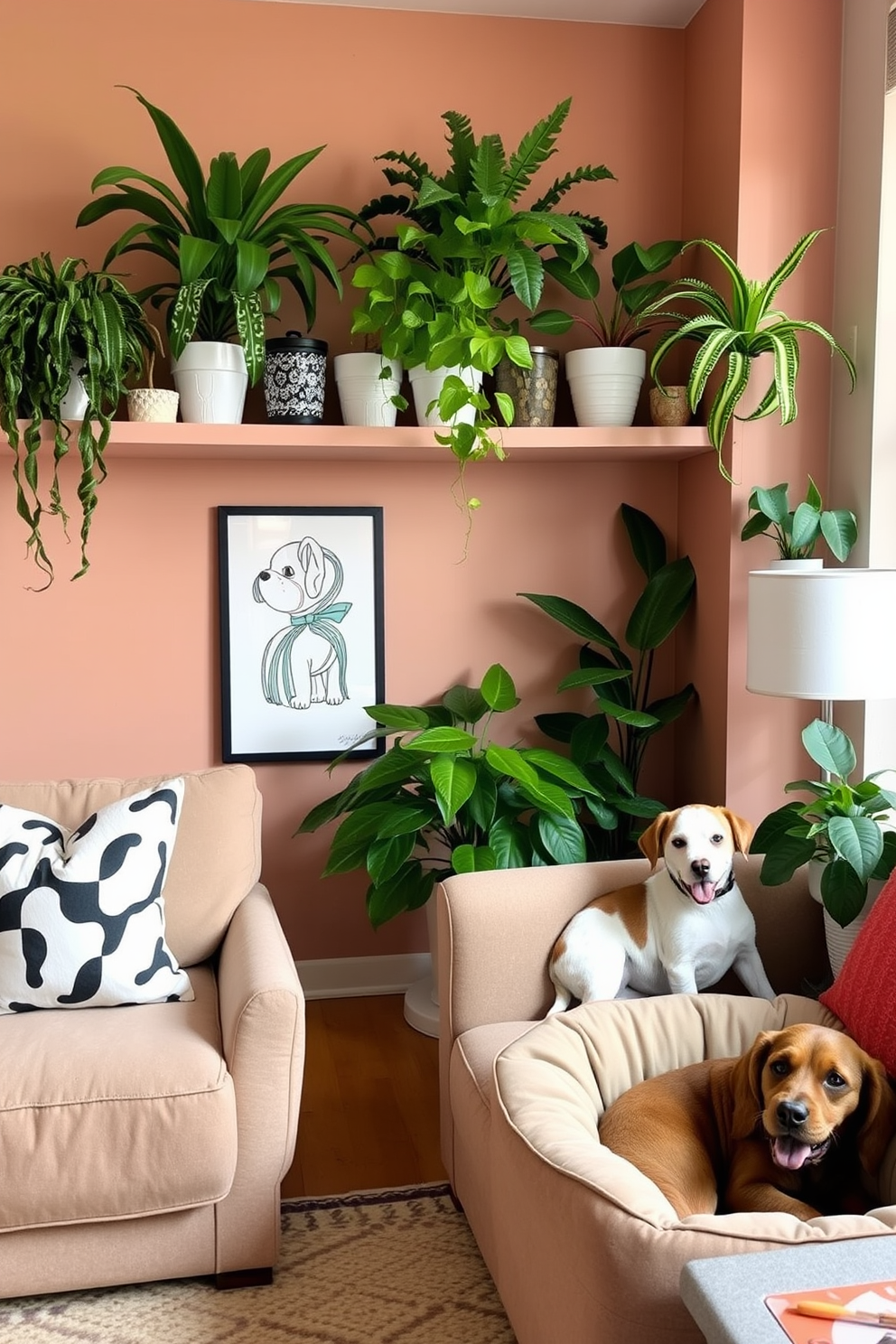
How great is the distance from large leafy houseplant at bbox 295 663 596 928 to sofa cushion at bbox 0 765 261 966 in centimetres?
31

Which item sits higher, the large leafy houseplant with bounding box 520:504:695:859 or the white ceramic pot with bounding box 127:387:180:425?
the white ceramic pot with bounding box 127:387:180:425

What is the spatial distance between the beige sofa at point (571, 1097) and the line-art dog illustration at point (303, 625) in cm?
106

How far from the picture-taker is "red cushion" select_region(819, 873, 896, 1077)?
172 centimetres

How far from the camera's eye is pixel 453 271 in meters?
2.80

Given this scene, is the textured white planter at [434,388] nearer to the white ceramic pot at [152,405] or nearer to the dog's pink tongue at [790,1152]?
the white ceramic pot at [152,405]

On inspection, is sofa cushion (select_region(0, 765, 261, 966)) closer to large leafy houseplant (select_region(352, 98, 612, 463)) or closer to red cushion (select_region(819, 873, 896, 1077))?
large leafy houseplant (select_region(352, 98, 612, 463))

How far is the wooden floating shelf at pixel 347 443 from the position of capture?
2.72 meters

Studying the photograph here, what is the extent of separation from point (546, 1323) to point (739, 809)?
155cm

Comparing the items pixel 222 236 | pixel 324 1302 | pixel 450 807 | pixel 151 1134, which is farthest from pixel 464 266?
pixel 324 1302

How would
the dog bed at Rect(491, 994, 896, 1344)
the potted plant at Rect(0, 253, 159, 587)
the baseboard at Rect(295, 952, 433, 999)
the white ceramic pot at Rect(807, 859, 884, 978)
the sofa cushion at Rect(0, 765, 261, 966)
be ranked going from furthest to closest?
1. the baseboard at Rect(295, 952, 433, 999)
2. the potted plant at Rect(0, 253, 159, 587)
3. the sofa cushion at Rect(0, 765, 261, 966)
4. the white ceramic pot at Rect(807, 859, 884, 978)
5. the dog bed at Rect(491, 994, 896, 1344)

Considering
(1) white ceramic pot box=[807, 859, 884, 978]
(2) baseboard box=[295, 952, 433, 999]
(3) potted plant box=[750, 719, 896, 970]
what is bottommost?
(2) baseboard box=[295, 952, 433, 999]

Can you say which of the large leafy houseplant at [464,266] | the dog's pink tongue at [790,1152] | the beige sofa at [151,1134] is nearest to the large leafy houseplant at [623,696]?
the large leafy houseplant at [464,266]

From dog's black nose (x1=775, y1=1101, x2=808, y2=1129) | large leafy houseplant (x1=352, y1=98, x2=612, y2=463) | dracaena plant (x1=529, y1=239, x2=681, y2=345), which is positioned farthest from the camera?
dracaena plant (x1=529, y1=239, x2=681, y2=345)

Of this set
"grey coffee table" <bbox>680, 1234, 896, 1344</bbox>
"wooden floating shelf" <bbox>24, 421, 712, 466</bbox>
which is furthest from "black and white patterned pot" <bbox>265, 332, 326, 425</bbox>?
"grey coffee table" <bbox>680, 1234, 896, 1344</bbox>
